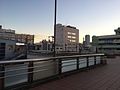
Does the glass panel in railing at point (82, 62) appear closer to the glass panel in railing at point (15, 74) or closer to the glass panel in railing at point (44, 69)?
the glass panel in railing at point (44, 69)

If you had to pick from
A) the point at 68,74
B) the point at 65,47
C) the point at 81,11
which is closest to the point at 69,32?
the point at 65,47

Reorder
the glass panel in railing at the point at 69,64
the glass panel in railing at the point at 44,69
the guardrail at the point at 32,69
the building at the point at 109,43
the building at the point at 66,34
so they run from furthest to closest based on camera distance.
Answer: the building at the point at 66,34, the building at the point at 109,43, the glass panel in railing at the point at 69,64, the glass panel in railing at the point at 44,69, the guardrail at the point at 32,69

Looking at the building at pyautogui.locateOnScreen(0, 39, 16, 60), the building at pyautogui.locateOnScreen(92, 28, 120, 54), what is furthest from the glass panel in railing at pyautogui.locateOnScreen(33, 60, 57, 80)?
the building at pyautogui.locateOnScreen(92, 28, 120, 54)

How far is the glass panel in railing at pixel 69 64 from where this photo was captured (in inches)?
316

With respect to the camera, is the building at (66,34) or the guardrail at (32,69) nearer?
the guardrail at (32,69)

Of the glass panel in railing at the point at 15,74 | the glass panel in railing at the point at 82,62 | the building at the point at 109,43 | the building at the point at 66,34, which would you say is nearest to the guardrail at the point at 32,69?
the glass panel in railing at the point at 15,74

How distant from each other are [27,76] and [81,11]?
519 inches

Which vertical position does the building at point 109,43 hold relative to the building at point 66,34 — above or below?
below

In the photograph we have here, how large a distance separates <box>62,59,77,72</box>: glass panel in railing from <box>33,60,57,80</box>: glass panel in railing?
700 millimetres

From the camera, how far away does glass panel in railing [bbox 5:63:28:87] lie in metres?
5.05

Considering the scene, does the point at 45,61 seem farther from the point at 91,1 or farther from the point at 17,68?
the point at 91,1

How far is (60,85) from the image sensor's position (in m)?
6.16

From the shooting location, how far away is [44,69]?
21.8 feet

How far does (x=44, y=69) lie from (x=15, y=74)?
1.51 m
